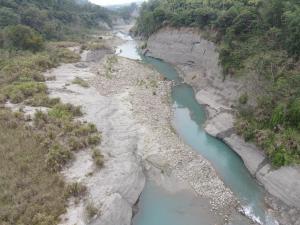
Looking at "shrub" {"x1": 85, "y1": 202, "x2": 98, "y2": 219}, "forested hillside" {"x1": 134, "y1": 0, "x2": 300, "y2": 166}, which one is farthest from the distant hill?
"shrub" {"x1": 85, "y1": 202, "x2": 98, "y2": 219}

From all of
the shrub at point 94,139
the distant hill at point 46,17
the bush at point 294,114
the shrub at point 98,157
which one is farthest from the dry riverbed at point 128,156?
the distant hill at point 46,17

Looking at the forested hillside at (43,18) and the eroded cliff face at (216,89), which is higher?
the eroded cliff face at (216,89)

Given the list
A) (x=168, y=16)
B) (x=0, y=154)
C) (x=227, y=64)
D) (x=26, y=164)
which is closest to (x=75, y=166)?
(x=26, y=164)

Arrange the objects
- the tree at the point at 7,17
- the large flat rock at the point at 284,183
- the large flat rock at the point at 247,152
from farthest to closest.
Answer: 1. the tree at the point at 7,17
2. the large flat rock at the point at 247,152
3. the large flat rock at the point at 284,183

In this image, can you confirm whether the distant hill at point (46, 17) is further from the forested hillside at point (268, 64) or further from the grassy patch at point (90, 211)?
the grassy patch at point (90, 211)

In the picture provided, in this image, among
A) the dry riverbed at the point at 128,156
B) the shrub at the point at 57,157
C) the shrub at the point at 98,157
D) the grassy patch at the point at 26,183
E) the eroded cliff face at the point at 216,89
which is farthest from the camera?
the shrub at the point at 98,157

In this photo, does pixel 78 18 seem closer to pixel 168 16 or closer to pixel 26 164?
pixel 168 16

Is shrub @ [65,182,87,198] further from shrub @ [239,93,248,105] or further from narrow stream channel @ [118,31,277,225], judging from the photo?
shrub @ [239,93,248,105]
